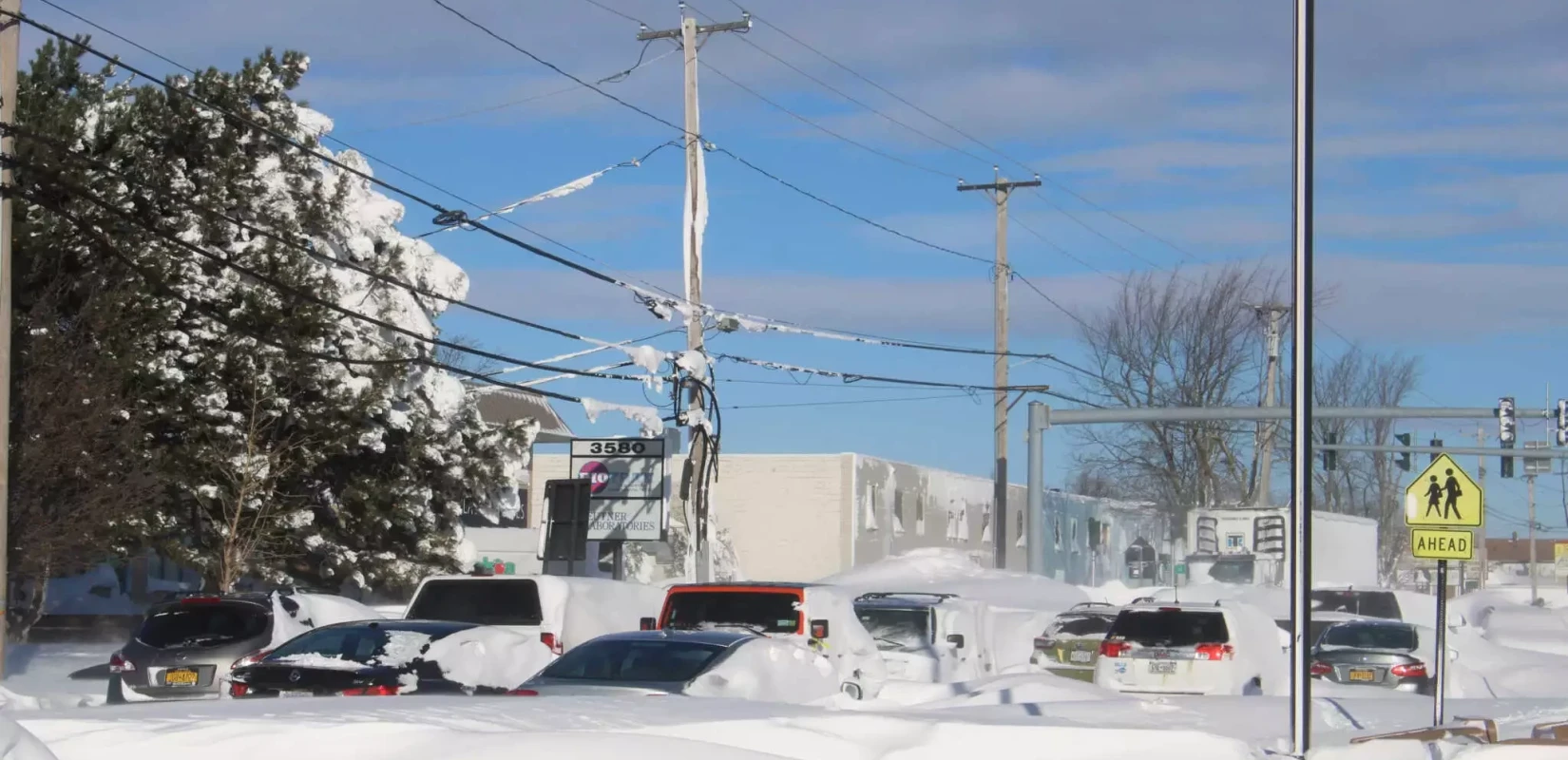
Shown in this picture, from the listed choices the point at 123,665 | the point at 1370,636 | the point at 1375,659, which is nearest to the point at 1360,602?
the point at 1370,636

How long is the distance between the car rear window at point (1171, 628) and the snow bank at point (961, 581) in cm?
1678

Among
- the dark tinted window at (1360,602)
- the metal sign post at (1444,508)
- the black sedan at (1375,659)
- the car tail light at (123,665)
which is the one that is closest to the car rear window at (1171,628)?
the metal sign post at (1444,508)

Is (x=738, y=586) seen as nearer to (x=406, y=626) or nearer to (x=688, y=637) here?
(x=406, y=626)

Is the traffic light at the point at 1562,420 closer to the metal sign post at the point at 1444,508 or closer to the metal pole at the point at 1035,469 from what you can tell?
the metal pole at the point at 1035,469

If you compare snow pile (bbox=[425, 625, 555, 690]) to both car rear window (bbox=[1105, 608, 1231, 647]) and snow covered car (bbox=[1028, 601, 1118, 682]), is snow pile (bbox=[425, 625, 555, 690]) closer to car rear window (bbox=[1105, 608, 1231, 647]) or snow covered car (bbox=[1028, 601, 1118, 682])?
car rear window (bbox=[1105, 608, 1231, 647])

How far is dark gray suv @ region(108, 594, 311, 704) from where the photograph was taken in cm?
1673

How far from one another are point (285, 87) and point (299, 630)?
1826 centimetres

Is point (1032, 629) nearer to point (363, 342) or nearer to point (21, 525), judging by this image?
point (363, 342)

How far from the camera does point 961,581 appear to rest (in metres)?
43.0

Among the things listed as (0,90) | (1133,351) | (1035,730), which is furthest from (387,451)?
(1133,351)

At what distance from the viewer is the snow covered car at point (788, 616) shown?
705 inches

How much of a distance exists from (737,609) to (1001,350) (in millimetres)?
26891

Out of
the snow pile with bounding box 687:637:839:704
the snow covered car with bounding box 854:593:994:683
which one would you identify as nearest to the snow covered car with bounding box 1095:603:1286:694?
the snow covered car with bounding box 854:593:994:683

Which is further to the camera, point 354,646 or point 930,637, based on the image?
point 930,637
